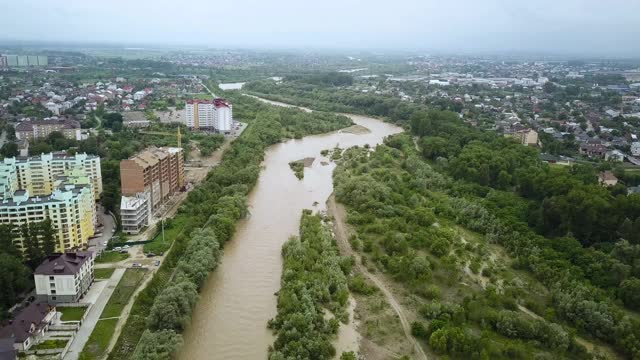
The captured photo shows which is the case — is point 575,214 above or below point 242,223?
above

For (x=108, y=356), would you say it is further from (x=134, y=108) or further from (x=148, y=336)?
(x=134, y=108)

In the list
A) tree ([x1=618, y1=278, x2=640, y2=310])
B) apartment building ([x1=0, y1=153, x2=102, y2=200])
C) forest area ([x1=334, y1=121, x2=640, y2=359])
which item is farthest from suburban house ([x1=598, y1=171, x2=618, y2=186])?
apartment building ([x1=0, y1=153, x2=102, y2=200])

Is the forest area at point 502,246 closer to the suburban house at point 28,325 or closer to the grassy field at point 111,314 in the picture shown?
the grassy field at point 111,314

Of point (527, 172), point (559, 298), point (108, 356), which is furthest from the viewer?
point (527, 172)

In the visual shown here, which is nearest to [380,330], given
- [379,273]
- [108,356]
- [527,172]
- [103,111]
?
[379,273]

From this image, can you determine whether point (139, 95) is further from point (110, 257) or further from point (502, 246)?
point (502, 246)

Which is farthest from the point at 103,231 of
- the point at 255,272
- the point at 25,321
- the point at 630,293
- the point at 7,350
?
the point at 630,293

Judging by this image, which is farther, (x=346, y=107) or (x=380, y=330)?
(x=346, y=107)
